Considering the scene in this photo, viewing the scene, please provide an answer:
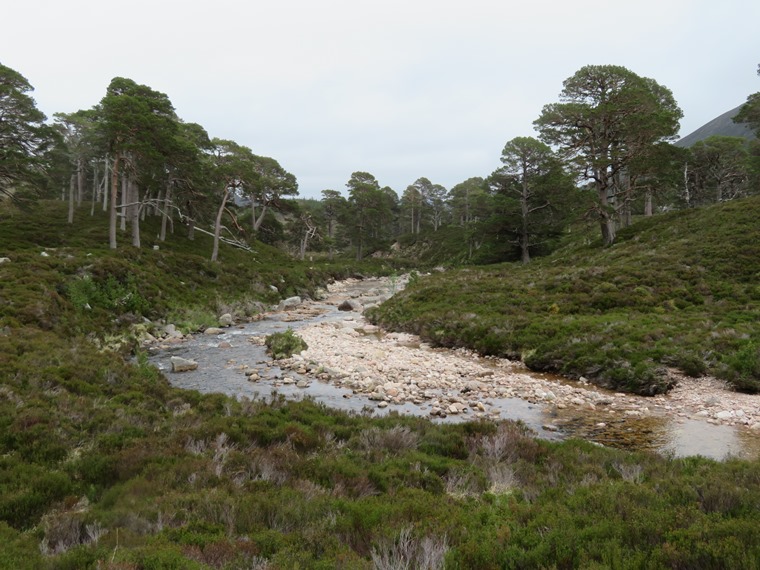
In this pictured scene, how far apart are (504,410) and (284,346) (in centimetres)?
936

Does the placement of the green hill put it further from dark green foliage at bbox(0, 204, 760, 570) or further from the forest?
dark green foliage at bbox(0, 204, 760, 570)

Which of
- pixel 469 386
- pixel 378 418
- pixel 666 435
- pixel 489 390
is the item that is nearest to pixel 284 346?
pixel 469 386

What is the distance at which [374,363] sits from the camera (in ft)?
48.1

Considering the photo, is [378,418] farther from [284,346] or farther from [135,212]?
[135,212]

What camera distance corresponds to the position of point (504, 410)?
10.4m

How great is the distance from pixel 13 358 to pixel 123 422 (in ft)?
16.1

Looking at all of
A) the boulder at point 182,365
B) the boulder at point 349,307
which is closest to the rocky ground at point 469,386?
the boulder at point 182,365

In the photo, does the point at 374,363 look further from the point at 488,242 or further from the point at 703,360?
the point at 488,242

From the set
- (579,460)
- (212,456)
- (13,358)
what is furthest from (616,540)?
(13,358)

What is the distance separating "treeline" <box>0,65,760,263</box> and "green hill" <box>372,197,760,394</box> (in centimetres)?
726

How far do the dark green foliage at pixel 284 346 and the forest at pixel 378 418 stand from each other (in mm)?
4670

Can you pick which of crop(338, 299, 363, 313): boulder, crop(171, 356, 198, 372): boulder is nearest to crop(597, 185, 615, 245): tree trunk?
crop(338, 299, 363, 313): boulder

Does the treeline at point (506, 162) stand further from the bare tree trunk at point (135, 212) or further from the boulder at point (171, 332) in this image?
the boulder at point (171, 332)

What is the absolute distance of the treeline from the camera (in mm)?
29531
